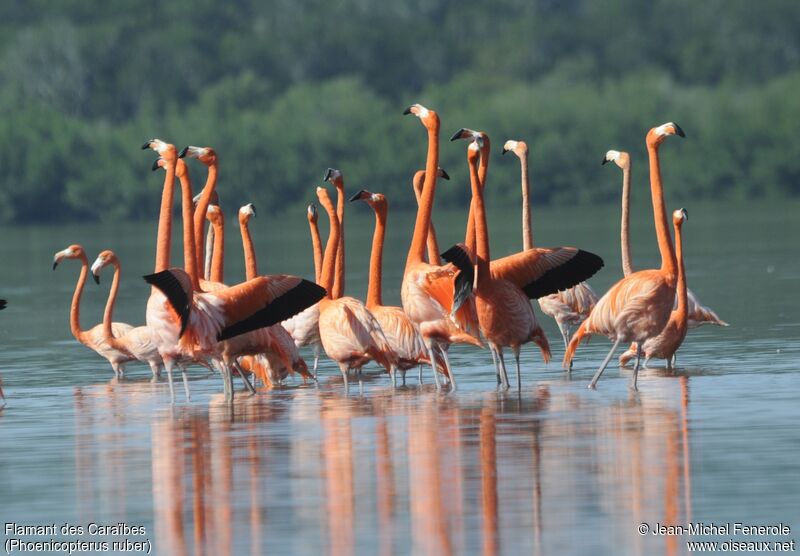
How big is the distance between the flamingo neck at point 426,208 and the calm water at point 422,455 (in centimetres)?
92

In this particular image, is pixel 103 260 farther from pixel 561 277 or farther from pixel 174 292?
pixel 561 277

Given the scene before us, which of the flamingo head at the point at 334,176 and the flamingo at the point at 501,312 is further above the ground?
the flamingo head at the point at 334,176

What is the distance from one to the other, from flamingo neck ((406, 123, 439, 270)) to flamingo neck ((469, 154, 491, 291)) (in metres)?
0.30

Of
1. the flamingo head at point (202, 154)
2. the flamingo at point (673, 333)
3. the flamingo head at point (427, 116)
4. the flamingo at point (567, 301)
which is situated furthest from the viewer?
the flamingo at point (567, 301)

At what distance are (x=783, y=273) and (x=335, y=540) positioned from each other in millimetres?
16231

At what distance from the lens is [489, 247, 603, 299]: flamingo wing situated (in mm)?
12938

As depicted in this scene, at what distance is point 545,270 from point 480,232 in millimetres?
511

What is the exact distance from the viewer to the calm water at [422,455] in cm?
810

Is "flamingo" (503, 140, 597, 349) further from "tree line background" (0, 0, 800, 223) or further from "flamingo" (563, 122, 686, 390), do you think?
"tree line background" (0, 0, 800, 223)

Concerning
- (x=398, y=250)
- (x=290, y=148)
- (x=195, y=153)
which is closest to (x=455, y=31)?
(x=290, y=148)

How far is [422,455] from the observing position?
9859mm

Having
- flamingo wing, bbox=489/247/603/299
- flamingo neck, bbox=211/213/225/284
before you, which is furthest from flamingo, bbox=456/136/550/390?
flamingo neck, bbox=211/213/225/284

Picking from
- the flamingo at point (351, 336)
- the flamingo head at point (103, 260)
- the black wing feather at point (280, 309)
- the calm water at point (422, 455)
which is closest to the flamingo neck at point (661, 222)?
the calm water at point (422, 455)

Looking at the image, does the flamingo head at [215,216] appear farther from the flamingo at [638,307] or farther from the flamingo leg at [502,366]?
the flamingo at [638,307]
